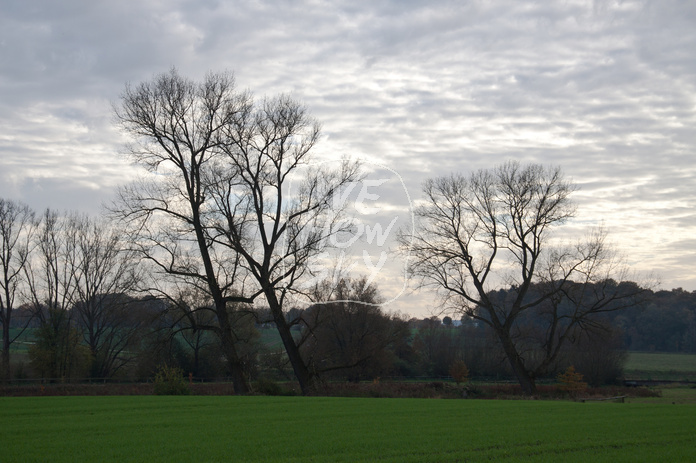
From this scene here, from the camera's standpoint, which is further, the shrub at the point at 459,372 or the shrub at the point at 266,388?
the shrub at the point at 459,372

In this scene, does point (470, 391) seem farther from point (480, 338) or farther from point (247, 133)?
point (480, 338)

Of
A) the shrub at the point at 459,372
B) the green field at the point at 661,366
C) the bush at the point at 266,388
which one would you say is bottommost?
the green field at the point at 661,366

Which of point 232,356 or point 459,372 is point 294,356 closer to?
point 232,356

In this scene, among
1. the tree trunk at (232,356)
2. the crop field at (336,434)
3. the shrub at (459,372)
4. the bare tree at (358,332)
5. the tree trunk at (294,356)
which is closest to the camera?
the crop field at (336,434)

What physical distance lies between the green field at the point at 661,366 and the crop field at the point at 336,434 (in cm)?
5558

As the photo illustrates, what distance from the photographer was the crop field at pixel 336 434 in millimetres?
10602

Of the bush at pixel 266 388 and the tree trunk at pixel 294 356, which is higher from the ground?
the tree trunk at pixel 294 356

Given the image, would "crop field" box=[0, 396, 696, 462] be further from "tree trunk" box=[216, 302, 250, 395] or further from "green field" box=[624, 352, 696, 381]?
"green field" box=[624, 352, 696, 381]

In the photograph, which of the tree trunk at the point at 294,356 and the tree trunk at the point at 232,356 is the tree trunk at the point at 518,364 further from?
→ the tree trunk at the point at 232,356

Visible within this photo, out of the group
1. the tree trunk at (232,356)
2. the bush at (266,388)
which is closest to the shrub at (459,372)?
the bush at (266,388)

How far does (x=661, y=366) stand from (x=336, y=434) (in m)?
78.9

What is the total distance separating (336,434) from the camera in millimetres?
13250

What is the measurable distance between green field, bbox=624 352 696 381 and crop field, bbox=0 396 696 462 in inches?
2188

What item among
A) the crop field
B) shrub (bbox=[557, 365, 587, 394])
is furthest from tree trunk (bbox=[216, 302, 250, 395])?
shrub (bbox=[557, 365, 587, 394])
